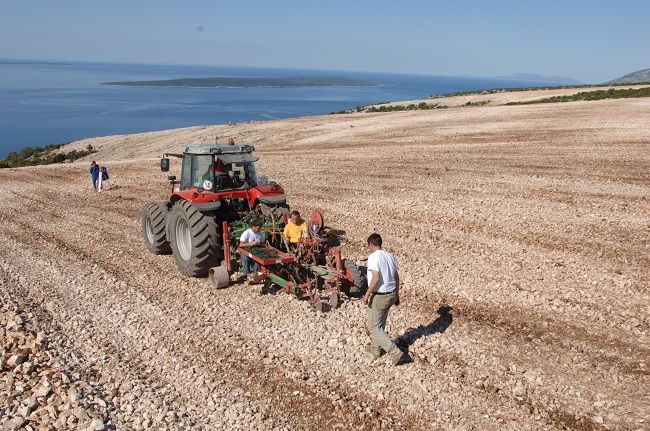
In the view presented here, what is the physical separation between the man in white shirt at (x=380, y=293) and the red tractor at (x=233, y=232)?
135cm

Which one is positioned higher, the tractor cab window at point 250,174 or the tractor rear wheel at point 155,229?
the tractor cab window at point 250,174

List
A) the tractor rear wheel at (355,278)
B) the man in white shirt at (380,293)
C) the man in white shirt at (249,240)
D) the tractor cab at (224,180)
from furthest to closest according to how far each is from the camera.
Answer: the tractor cab at (224,180) < the man in white shirt at (249,240) < the tractor rear wheel at (355,278) < the man in white shirt at (380,293)

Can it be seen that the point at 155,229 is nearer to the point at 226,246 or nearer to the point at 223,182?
the point at 223,182

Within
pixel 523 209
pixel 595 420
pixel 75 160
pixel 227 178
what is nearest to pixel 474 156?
pixel 523 209

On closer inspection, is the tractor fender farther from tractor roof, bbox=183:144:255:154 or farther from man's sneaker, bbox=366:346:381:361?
man's sneaker, bbox=366:346:381:361

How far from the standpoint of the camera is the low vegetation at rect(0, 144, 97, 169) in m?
35.4

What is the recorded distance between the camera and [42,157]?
40.0 meters

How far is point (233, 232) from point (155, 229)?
7.67ft

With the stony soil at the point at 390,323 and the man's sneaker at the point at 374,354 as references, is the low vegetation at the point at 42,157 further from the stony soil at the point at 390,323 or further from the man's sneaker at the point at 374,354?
the man's sneaker at the point at 374,354

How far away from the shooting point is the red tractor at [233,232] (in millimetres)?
8367

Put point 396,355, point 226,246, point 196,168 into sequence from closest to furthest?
point 396,355, point 226,246, point 196,168

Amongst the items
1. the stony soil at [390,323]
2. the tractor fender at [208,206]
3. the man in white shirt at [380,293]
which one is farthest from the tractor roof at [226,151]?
the man in white shirt at [380,293]

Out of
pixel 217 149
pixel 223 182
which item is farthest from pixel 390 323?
pixel 217 149

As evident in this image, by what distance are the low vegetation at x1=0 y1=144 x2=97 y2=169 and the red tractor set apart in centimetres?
2803
